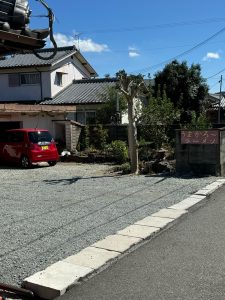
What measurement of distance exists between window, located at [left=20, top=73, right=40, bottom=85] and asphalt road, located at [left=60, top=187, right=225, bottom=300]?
24330 millimetres

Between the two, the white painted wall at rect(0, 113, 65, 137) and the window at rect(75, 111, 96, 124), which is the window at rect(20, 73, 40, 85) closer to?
the window at rect(75, 111, 96, 124)

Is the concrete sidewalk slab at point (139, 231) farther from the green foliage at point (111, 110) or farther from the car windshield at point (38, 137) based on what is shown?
the green foliage at point (111, 110)

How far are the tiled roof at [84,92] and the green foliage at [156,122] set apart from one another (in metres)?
7.23

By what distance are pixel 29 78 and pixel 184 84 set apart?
10.5 meters

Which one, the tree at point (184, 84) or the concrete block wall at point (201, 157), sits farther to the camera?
the tree at point (184, 84)

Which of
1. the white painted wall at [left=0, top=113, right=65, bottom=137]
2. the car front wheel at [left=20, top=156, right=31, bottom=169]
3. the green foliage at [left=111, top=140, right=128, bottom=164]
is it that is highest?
the white painted wall at [left=0, top=113, right=65, bottom=137]

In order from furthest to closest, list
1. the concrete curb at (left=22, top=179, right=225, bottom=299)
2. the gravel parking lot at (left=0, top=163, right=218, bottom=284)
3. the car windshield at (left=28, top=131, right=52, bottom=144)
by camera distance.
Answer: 1. the car windshield at (left=28, top=131, right=52, bottom=144)
2. the gravel parking lot at (left=0, top=163, right=218, bottom=284)
3. the concrete curb at (left=22, top=179, right=225, bottom=299)

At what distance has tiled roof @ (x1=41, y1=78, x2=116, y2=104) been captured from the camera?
27902 mm

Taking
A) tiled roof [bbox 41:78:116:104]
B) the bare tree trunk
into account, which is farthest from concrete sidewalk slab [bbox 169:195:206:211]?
tiled roof [bbox 41:78:116:104]

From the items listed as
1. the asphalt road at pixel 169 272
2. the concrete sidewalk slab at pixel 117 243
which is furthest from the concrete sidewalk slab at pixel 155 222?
the concrete sidewalk slab at pixel 117 243

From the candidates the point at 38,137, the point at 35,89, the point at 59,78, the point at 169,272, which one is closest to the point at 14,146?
the point at 38,137

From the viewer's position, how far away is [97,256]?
5.74 m

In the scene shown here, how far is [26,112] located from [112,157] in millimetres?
4714

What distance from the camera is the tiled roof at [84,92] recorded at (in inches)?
1098
